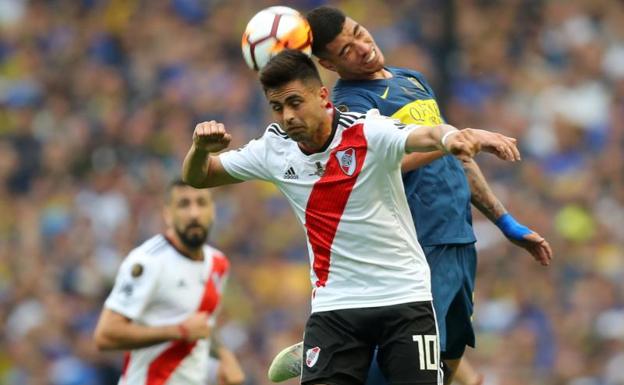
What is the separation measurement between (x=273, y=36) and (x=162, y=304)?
2722 mm

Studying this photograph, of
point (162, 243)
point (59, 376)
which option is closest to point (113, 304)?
point (162, 243)

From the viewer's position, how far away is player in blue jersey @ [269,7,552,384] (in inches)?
289

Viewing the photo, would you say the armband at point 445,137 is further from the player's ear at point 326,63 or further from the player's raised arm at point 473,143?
the player's ear at point 326,63

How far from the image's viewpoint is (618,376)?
41.1ft

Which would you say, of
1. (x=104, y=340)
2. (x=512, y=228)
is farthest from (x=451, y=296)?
(x=104, y=340)

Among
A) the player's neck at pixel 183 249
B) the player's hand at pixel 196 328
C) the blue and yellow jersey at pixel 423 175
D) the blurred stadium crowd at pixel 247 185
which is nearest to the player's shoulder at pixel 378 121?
the blue and yellow jersey at pixel 423 175

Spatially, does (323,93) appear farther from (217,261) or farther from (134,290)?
(217,261)

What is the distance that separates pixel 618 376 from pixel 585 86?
3.45 meters

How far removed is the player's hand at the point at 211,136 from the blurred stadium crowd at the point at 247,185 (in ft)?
18.2

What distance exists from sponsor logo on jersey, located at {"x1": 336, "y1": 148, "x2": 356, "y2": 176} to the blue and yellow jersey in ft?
1.89

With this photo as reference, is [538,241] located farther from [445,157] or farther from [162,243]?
[162,243]

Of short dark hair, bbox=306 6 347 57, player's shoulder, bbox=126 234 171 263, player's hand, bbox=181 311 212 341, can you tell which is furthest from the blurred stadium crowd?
short dark hair, bbox=306 6 347 57

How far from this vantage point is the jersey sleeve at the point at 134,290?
9.12 m

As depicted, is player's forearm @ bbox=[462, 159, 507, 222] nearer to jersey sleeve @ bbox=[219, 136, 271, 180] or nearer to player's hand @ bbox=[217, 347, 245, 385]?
jersey sleeve @ bbox=[219, 136, 271, 180]
